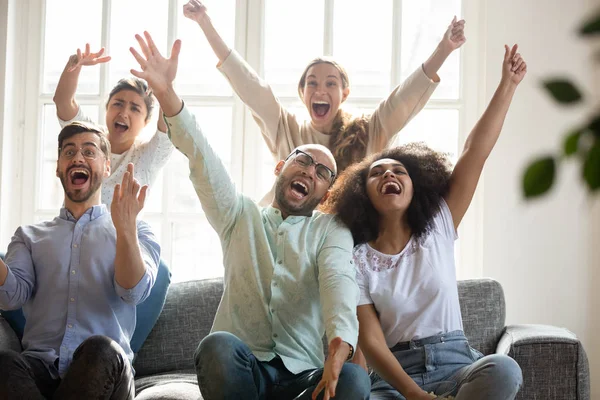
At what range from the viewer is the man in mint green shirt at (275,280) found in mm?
1785

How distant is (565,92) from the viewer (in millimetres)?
218

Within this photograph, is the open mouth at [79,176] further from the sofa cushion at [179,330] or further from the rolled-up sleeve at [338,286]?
the rolled-up sleeve at [338,286]

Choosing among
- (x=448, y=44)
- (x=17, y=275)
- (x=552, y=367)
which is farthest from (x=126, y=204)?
(x=552, y=367)

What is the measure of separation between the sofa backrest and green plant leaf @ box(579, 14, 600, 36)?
2473 mm

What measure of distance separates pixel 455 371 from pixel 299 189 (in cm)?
65

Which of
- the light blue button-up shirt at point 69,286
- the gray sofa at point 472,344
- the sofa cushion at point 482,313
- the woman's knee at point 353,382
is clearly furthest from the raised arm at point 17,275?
the sofa cushion at point 482,313

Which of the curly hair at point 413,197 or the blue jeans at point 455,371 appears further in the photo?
the curly hair at point 413,197

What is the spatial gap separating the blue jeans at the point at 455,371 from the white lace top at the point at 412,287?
0.14 feet

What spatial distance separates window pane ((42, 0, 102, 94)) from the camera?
3.55 meters

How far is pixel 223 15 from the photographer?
3.49 metres

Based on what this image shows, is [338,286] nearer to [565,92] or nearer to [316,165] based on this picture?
[316,165]

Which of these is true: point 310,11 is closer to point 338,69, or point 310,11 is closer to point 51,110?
point 338,69

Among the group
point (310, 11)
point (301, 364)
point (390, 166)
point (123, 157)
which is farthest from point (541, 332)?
point (310, 11)

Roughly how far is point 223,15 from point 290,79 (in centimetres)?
44
